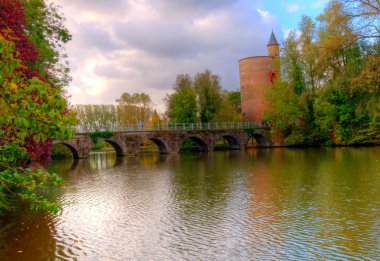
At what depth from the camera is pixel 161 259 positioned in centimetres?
593

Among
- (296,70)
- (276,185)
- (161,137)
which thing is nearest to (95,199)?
(276,185)

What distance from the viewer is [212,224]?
306 inches

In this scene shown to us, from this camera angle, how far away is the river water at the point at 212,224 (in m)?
6.16

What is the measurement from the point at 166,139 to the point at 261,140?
1303 centimetres

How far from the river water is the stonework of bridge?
62.5 feet

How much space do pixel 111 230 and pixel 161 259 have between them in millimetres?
2235

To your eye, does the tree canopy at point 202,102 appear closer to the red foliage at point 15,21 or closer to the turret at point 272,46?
the turret at point 272,46

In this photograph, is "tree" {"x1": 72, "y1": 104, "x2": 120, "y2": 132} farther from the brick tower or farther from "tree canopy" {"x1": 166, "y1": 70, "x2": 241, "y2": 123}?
the brick tower

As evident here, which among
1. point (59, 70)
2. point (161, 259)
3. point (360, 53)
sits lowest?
point (161, 259)

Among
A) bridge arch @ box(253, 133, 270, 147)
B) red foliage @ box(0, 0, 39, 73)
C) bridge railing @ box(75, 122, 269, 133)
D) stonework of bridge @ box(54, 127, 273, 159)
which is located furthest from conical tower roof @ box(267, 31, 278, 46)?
red foliage @ box(0, 0, 39, 73)

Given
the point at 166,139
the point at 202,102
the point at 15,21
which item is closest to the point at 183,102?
the point at 202,102

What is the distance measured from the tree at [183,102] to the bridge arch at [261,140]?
748 cm

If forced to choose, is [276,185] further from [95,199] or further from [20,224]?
[20,224]

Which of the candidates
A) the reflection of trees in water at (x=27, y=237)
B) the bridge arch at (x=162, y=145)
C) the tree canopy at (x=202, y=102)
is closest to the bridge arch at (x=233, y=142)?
the tree canopy at (x=202, y=102)
